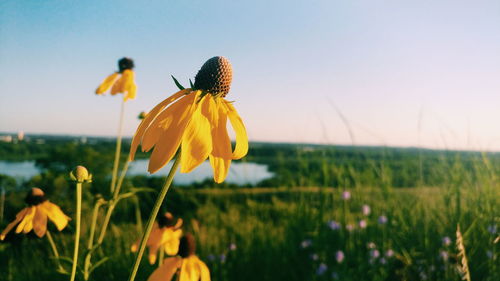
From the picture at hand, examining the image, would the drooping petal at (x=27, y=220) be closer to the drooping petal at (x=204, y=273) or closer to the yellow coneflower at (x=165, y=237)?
the yellow coneflower at (x=165, y=237)

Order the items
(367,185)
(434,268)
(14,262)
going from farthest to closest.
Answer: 1. (367,185)
2. (14,262)
3. (434,268)

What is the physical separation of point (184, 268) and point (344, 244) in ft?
6.82

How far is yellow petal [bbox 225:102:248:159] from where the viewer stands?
821 millimetres

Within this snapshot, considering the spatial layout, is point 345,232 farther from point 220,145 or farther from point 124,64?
point 220,145

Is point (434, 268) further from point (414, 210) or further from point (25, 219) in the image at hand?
point (25, 219)

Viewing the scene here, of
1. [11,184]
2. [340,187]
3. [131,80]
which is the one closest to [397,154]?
[340,187]

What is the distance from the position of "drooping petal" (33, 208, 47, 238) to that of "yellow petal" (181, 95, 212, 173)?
1.01m

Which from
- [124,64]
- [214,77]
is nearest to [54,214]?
[214,77]

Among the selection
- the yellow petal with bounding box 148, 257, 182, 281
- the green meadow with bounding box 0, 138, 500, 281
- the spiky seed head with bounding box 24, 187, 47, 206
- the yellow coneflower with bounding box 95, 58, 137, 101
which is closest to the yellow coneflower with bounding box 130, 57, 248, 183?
the yellow petal with bounding box 148, 257, 182, 281

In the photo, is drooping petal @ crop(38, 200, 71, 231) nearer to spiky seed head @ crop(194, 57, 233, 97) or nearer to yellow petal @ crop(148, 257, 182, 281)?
yellow petal @ crop(148, 257, 182, 281)

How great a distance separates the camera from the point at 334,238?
129 inches

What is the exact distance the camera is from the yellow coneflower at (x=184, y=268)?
1363mm

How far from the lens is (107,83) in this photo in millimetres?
2629

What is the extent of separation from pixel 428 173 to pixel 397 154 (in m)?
0.43
